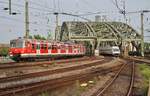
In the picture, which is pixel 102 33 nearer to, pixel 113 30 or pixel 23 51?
pixel 113 30

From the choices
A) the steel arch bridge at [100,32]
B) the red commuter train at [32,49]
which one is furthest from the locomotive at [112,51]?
the red commuter train at [32,49]

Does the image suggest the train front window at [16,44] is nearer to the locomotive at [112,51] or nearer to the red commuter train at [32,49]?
the red commuter train at [32,49]

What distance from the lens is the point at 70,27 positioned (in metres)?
150

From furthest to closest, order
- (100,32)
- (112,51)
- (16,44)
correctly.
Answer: (100,32), (112,51), (16,44)

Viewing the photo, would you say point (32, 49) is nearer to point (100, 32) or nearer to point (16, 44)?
point (16, 44)

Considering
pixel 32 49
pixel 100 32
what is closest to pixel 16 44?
pixel 32 49

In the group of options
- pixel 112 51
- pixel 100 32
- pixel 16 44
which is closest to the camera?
pixel 16 44

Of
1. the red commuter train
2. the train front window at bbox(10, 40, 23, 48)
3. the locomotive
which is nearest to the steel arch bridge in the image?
the locomotive

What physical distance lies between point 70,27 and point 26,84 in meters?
130

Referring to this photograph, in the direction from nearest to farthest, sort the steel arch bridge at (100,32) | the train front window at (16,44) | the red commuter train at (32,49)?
the red commuter train at (32,49), the train front window at (16,44), the steel arch bridge at (100,32)

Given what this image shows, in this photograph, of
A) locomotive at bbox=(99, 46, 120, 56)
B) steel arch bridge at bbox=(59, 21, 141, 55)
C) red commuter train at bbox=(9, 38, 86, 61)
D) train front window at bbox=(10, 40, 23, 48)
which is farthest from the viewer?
steel arch bridge at bbox=(59, 21, 141, 55)

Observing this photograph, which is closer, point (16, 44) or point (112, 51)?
point (16, 44)

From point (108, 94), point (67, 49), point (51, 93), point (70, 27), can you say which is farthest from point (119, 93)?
point (70, 27)

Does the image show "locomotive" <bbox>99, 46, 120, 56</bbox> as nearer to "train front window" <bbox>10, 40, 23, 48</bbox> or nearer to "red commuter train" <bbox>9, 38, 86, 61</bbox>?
"red commuter train" <bbox>9, 38, 86, 61</bbox>
